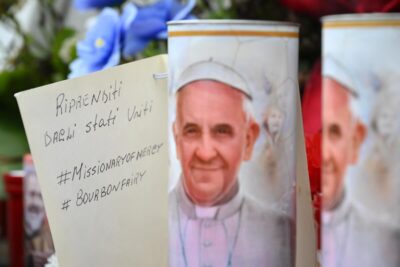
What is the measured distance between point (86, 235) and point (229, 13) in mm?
647

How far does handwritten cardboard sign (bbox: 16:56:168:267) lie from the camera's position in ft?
1.78

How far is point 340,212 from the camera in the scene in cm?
41

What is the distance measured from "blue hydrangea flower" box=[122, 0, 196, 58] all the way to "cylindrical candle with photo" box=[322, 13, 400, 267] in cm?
42

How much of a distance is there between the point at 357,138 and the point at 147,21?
486 millimetres

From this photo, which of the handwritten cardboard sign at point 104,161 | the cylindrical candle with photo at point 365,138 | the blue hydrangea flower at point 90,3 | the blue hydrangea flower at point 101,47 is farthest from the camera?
the blue hydrangea flower at point 90,3

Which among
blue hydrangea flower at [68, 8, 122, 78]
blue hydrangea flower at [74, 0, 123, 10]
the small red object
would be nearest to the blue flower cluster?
blue hydrangea flower at [68, 8, 122, 78]

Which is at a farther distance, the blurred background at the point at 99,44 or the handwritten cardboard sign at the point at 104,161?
the blurred background at the point at 99,44

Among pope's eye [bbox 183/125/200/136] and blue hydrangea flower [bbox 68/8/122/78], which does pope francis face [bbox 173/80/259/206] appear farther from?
blue hydrangea flower [bbox 68/8/122/78]

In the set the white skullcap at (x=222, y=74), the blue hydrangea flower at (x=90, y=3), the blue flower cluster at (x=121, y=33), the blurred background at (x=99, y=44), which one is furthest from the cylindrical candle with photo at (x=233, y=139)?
the blue hydrangea flower at (x=90, y=3)

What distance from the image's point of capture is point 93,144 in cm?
56

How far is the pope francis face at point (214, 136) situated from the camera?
1.50 ft

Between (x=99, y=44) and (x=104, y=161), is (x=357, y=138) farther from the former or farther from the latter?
(x=99, y=44)

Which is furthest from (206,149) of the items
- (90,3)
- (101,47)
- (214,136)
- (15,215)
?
(15,215)

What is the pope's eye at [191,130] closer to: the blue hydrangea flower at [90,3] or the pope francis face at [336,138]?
the pope francis face at [336,138]
